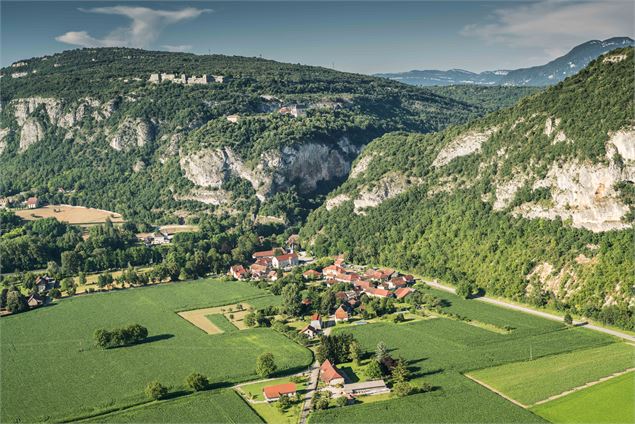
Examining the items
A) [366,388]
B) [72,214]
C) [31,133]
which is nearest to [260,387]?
[366,388]

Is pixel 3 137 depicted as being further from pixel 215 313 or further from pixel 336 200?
pixel 215 313

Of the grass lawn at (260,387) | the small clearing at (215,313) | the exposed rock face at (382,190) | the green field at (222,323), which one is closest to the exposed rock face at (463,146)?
the exposed rock face at (382,190)

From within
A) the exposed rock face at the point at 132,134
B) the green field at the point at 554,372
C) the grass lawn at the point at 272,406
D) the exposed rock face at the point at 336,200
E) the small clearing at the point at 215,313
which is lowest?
the small clearing at the point at 215,313

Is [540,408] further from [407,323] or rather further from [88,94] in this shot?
→ [88,94]

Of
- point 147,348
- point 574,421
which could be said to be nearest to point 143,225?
point 147,348

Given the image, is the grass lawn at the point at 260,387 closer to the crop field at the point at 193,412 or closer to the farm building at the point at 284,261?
the crop field at the point at 193,412

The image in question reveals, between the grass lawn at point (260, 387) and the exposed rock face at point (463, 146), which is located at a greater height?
the exposed rock face at point (463, 146)
